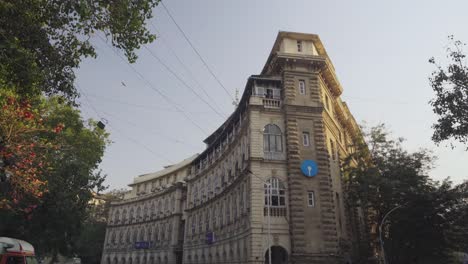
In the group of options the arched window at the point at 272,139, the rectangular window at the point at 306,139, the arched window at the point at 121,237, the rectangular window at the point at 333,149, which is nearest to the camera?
the arched window at the point at 272,139

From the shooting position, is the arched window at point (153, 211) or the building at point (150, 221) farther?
the arched window at point (153, 211)

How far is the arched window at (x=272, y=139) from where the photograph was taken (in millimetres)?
28344

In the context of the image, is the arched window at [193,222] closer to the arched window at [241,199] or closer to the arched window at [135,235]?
the arched window at [241,199]

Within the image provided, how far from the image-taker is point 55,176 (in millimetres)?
26188

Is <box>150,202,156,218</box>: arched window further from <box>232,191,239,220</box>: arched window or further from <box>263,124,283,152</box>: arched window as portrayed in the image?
<box>263,124,283,152</box>: arched window

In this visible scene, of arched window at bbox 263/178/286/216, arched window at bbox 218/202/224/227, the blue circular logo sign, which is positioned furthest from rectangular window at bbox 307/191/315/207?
arched window at bbox 218/202/224/227

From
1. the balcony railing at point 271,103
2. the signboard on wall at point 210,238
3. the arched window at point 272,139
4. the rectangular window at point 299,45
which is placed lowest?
the signboard on wall at point 210,238

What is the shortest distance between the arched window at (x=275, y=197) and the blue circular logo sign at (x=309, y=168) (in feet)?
7.22

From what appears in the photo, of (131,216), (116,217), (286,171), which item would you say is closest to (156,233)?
(131,216)

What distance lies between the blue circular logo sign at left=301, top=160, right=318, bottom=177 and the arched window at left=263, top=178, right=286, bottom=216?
220 centimetres

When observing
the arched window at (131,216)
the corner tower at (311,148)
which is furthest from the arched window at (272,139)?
the arched window at (131,216)

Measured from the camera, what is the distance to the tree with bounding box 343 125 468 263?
29.5 metres

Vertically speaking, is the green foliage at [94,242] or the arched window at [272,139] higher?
the arched window at [272,139]

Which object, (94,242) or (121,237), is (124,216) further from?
(94,242)
